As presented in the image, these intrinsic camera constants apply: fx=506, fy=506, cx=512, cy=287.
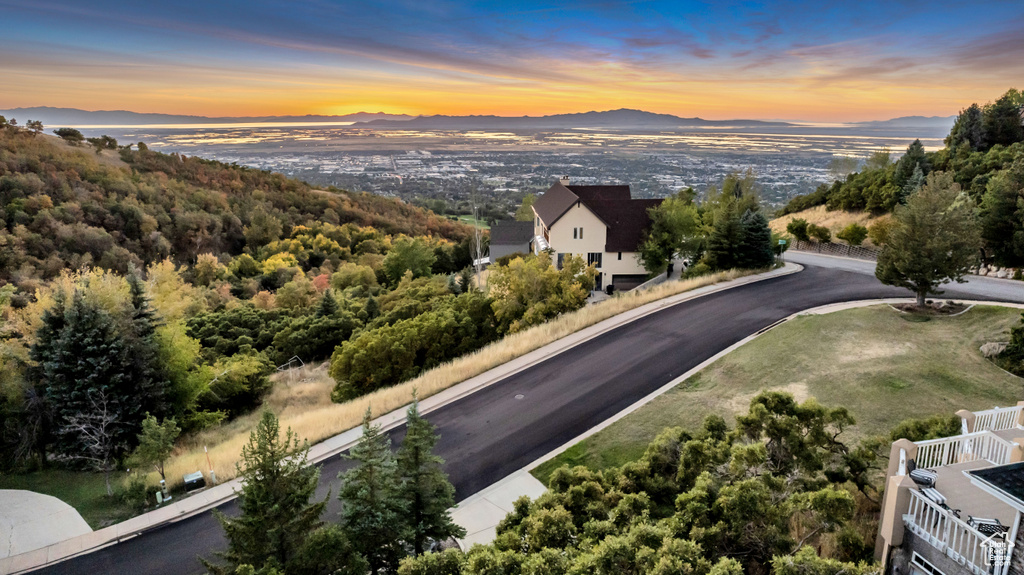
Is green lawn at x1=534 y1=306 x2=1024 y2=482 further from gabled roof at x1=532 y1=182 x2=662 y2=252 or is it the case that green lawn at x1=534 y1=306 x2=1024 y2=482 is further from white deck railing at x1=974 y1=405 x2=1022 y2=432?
gabled roof at x1=532 y1=182 x2=662 y2=252

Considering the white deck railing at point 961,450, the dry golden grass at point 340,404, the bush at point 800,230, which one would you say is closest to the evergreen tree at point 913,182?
the bush at point 800,230

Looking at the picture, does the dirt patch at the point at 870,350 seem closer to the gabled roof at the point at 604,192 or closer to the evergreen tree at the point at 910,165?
the gabled roof at the point at 604,192

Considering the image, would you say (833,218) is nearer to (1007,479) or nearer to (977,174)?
(977,174)

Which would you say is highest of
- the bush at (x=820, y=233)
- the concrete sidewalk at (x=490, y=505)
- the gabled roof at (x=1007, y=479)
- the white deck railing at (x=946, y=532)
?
the gabled roof at (x=1007, y=479)

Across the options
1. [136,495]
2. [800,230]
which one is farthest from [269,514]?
[800,230]

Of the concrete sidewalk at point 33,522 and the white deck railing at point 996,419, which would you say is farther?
the concrete sidewalk at point 33,522

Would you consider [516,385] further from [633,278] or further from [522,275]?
[633,278]
